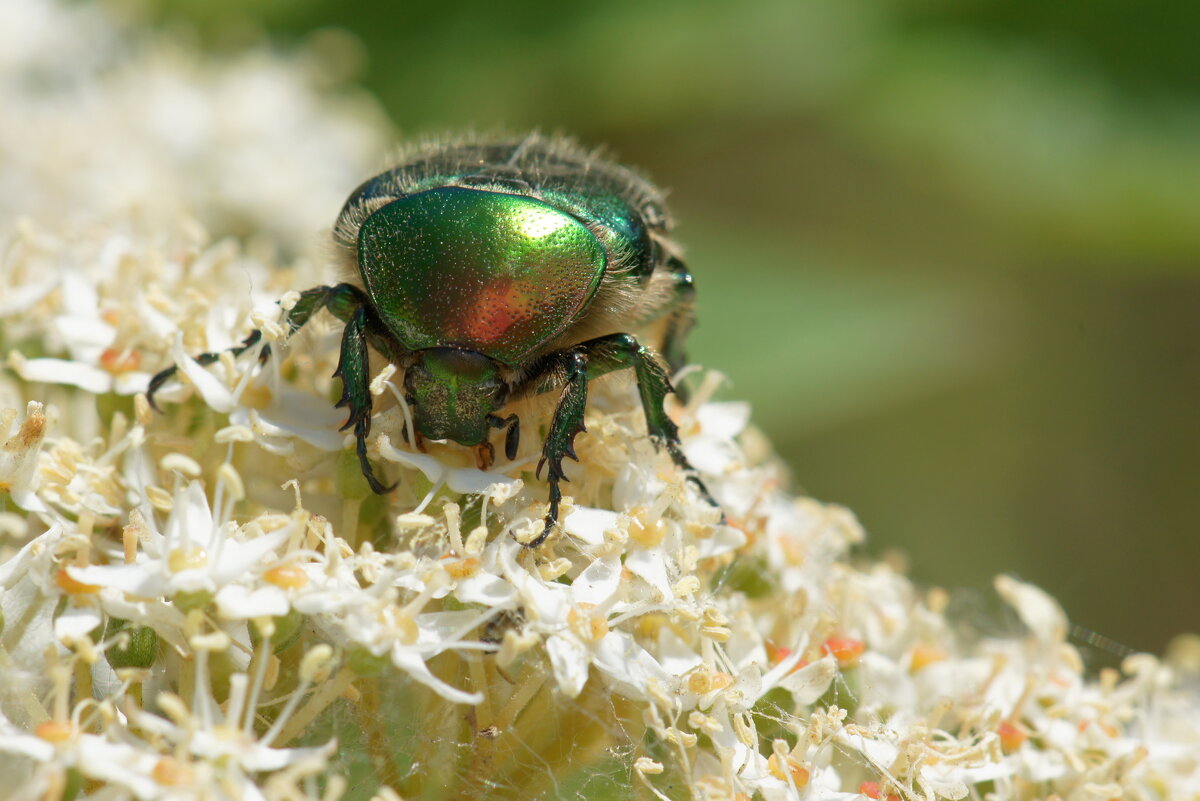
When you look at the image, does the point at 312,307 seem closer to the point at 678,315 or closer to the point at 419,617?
the point at 419,617

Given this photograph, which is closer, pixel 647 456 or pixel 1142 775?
pixel 647 456

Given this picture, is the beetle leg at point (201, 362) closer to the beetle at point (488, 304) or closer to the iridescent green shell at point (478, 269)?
the beetle at point (488, 304)

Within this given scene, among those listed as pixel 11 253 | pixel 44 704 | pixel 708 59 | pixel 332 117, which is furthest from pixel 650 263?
pixel 332 117

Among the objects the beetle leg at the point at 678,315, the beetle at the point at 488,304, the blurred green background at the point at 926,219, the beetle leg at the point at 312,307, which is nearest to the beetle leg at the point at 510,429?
the beetle at the point at 488,304

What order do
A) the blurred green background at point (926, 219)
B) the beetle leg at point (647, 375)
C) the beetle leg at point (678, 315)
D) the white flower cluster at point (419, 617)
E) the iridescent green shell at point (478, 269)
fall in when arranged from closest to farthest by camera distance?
the white flower cluster at point (419, 617)
the iridescent green shell at point (478, 269)
the beetle leg at point (647, 375)
the beetle leg at point (678, 315)
the blurred green background at point (926, 219)

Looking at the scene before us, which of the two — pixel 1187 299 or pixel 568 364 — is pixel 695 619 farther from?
pixel 1187 299

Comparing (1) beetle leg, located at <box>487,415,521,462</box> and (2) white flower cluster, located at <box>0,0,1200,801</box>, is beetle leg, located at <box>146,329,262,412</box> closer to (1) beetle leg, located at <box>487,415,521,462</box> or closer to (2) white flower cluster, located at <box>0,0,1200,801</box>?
(2) white flower cluster, located at <box>0,0,1200,801</box>

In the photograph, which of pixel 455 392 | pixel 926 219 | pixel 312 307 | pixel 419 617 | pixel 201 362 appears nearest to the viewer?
pixel 419 617

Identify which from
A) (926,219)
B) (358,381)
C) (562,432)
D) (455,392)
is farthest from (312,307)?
(926,219)
